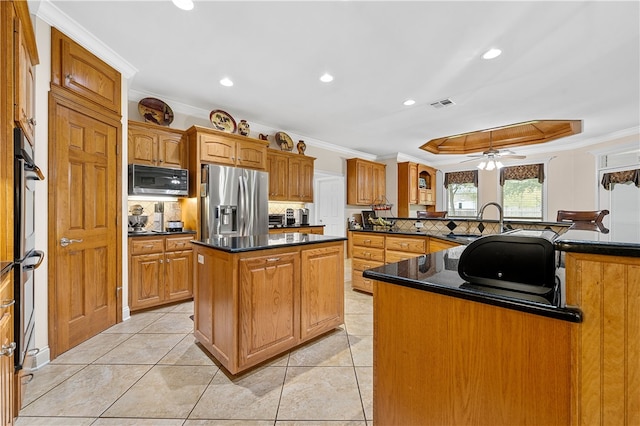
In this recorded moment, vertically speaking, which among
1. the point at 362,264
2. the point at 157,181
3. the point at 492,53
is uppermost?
the point at 492,53

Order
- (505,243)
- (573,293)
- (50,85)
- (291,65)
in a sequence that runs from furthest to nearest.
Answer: (291,65), (50,85), (505,243), (573,293)

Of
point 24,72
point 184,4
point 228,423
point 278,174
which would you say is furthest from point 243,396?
point 278,174

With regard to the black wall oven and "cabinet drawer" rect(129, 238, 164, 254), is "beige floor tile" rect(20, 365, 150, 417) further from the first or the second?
"cabinet drawer" rect(129, 238, 164, 254)

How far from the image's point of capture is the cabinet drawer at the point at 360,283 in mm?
3691

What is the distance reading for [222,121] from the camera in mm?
3943

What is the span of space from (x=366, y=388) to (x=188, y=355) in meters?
1.39

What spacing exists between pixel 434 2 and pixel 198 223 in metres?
3.22

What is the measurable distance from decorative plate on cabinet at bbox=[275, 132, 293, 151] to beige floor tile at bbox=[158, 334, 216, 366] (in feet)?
11.3

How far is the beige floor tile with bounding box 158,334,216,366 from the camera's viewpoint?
206 centimetres

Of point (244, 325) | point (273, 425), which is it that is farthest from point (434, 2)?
point (273, 425)

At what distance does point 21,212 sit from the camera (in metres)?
1.50

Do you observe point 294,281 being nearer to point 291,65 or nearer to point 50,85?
point 291,65

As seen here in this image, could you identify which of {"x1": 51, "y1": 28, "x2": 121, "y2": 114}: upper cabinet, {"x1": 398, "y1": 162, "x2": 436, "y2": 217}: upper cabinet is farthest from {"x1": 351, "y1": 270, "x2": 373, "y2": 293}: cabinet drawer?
{"x1": 398, "y1": 162, "x2": 436, "y2": 217}: upper cabinet

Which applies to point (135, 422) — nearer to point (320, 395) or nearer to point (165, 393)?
point (165, 393)
